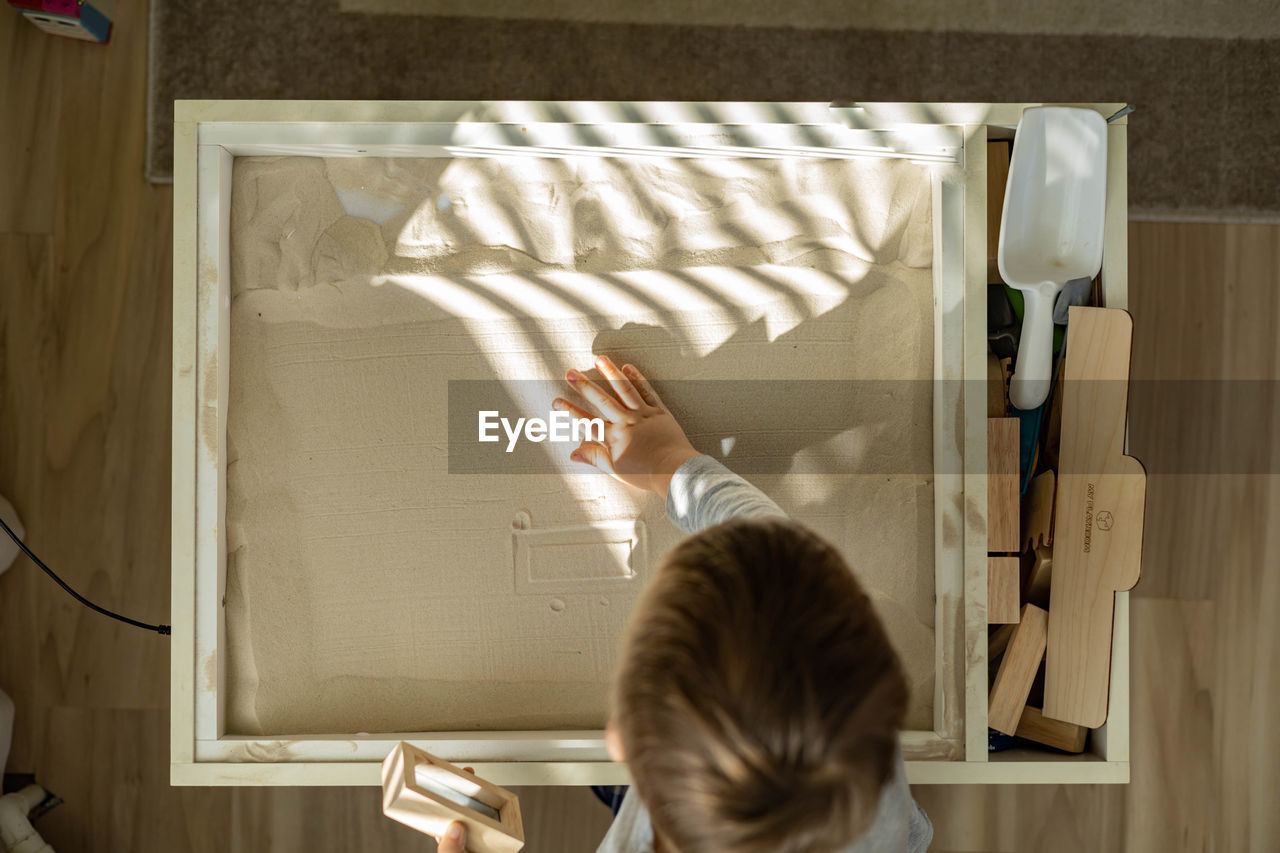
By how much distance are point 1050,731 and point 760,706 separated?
0.52 metres

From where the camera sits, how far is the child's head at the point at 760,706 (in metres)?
0.47

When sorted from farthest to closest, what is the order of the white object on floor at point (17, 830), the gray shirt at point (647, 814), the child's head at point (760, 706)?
1. the white object on floor at point (17, 830)
2. the gray shirt at point (647, 814)
3. the child's head at point (760, 706)

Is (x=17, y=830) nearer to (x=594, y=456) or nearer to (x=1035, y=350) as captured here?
(x=594, y=456)

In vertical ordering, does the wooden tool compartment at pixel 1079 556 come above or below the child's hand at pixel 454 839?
above

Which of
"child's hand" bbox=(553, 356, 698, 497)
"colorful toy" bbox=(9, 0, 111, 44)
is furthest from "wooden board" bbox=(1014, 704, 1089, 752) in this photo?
"colorful toy" bbox=(9, 0, 111, 44)

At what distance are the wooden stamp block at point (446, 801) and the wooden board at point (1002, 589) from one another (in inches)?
19.6

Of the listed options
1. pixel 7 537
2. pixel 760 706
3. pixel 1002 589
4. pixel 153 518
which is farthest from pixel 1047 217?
pixel 7 537

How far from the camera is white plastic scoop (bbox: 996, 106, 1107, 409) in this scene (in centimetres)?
79

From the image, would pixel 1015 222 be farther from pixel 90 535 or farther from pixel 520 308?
pixel 90 535

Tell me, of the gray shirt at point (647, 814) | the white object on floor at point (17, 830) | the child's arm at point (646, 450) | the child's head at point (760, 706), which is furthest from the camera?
the white object on floor at point (17, 830)

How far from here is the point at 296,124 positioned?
80 cm

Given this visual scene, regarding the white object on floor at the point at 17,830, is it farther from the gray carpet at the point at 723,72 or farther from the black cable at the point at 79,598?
the gray carpet at the point at 723,72

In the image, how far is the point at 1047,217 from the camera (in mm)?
809

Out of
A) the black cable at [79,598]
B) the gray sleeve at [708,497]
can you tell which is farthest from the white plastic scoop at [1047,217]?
the black cable at [79,598]
